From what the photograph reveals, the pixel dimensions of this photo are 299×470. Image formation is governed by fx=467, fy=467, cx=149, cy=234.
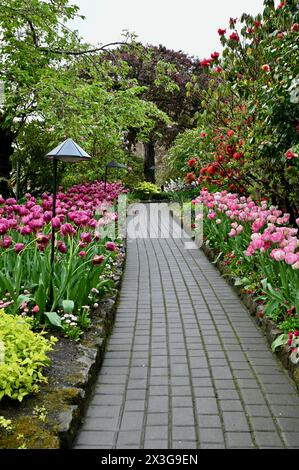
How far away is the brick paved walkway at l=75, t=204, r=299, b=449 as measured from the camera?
293cm

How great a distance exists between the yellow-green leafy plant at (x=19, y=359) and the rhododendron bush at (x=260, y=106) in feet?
9.10

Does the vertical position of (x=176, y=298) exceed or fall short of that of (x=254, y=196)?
it falls short

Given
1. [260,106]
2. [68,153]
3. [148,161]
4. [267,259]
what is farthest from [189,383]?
[148,161]

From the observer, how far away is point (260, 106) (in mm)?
5145

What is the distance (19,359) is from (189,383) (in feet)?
4.59

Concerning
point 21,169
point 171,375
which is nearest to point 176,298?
point 171,375

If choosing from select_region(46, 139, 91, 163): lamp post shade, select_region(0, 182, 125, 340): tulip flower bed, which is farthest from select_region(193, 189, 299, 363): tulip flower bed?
select_region(46, 139, 91, 163): lamp post shade

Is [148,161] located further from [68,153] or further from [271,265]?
[68,153]

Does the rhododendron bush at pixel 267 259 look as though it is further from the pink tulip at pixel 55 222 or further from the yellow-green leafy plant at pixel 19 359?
the yellow-green leafy plant at pixel 19 359

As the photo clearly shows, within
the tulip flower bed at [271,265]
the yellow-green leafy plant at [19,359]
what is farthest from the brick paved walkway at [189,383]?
the yellow-green leafy plant at [19,359]

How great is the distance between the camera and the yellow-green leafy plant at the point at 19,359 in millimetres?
2812

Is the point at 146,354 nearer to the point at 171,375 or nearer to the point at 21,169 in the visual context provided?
the point at 171,375

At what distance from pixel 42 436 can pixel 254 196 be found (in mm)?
6233
